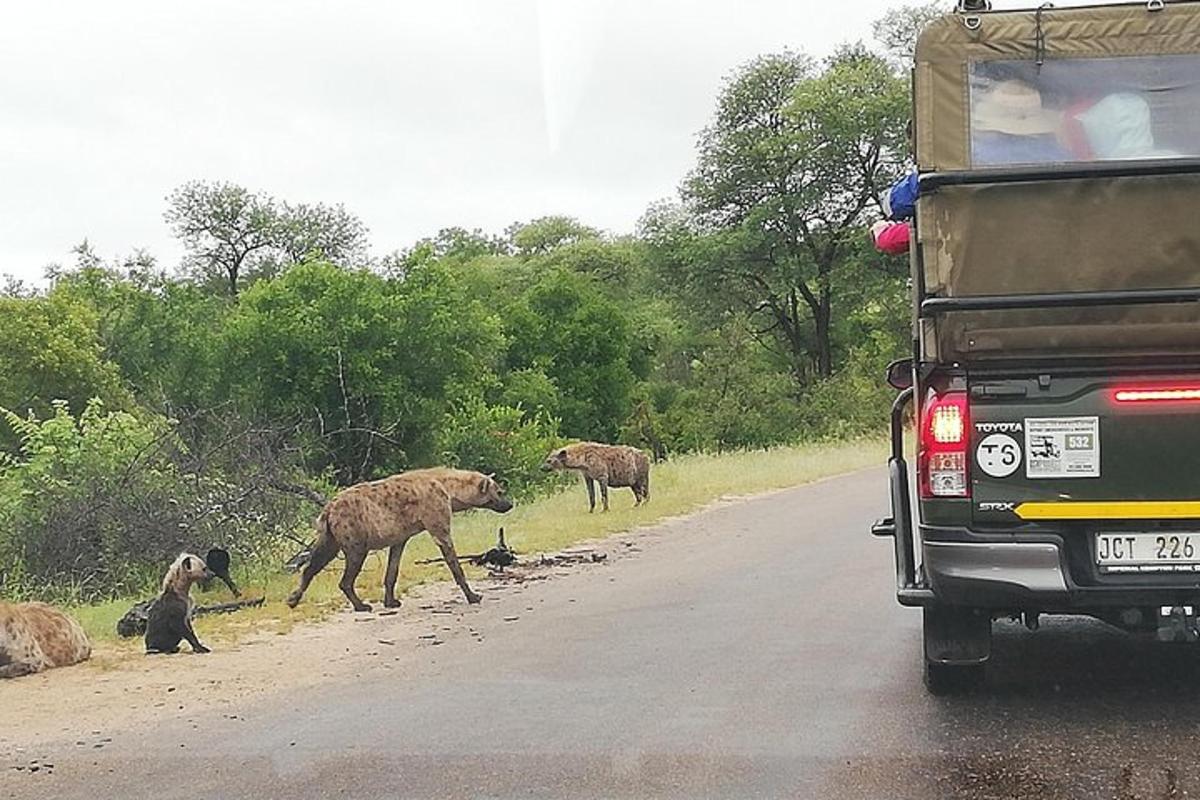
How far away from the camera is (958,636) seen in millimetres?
6598

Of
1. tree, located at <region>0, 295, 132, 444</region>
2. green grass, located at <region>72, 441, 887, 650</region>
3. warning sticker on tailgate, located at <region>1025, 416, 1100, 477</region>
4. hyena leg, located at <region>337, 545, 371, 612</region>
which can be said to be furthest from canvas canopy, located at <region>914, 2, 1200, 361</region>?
tree, located at <region>0, 295, 132, 444</region>

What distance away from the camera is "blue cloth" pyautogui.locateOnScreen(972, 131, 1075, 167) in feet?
20.0

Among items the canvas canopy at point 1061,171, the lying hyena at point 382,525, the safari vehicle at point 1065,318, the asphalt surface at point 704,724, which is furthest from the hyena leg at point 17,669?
the canvas canopy at point 1061,171

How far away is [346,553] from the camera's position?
1098 cm

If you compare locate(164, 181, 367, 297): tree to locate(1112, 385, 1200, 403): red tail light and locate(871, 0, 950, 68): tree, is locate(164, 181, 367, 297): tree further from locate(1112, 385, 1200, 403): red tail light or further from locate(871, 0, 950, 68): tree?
locate(1112, 385, 1200, 403): red tail light

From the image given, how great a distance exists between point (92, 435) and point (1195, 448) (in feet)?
37.5

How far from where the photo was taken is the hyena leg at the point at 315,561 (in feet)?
36.2

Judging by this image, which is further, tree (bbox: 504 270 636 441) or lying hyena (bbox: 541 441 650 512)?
tree (bbox: 504 270 636 441)

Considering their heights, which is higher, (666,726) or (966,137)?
(966,137)

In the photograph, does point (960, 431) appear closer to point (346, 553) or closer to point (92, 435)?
point (346, 553)

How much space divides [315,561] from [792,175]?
33.6m

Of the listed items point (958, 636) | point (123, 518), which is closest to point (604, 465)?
point (123, 518)

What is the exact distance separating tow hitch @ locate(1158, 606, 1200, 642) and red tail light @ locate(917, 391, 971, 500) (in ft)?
Result: 3.04

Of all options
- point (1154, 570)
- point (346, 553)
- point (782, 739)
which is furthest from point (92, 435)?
point (1154, 570)
